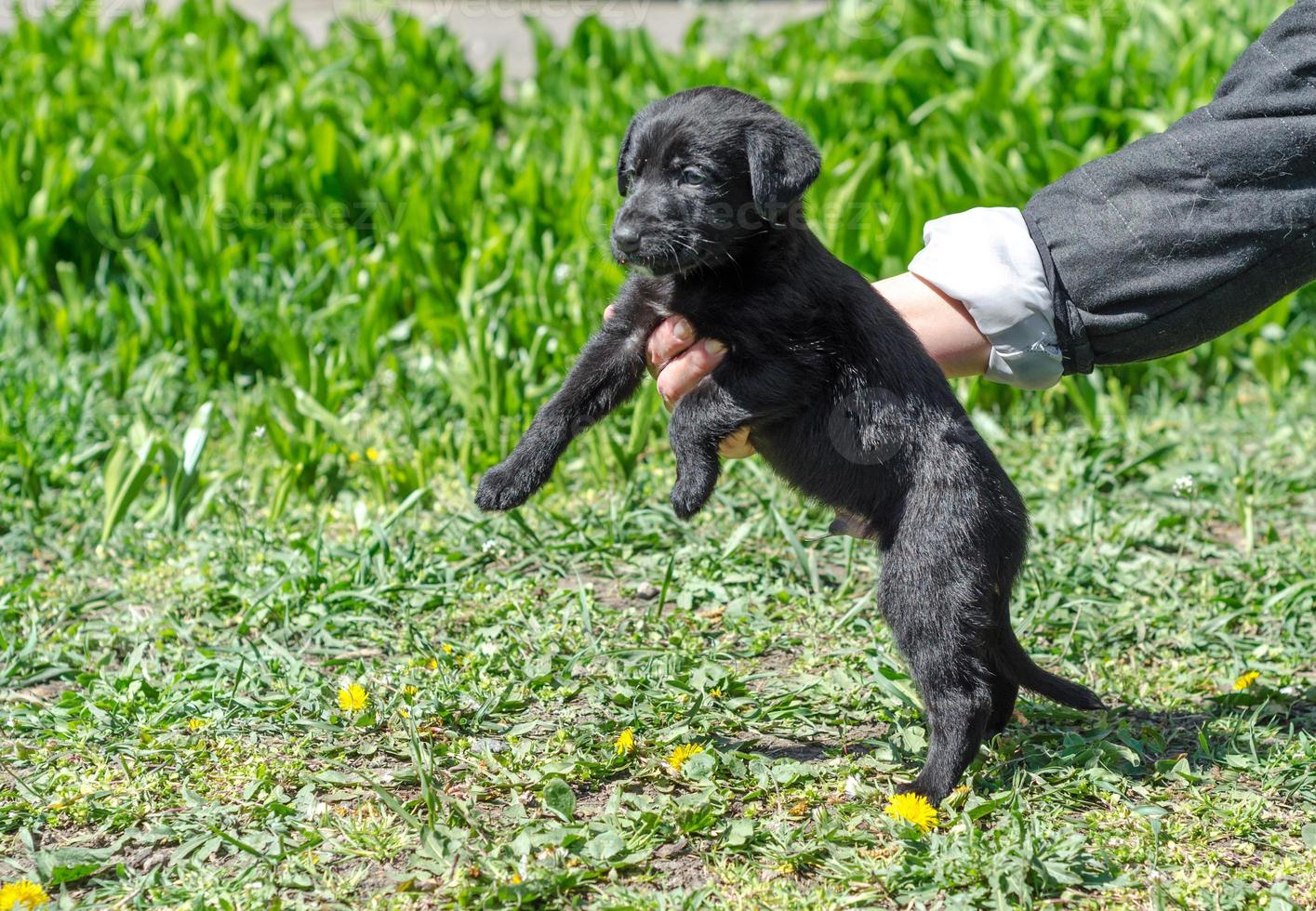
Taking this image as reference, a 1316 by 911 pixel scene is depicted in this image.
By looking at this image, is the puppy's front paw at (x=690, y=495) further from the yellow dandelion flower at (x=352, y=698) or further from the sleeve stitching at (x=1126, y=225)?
the sleeve stitching at (x=1126, y=225)

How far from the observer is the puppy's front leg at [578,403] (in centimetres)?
275

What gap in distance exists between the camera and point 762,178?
2.58 m

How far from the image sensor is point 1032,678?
285cm

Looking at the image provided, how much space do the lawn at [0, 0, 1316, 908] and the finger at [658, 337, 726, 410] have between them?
0.69 metres

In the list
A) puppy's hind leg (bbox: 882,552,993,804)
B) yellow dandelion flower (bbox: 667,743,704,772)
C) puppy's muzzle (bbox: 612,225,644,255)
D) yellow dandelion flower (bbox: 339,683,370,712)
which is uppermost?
puppy's muzzle (bbox: 612,225,644,255)

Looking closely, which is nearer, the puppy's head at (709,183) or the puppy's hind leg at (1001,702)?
the puppy's head at (709,183)

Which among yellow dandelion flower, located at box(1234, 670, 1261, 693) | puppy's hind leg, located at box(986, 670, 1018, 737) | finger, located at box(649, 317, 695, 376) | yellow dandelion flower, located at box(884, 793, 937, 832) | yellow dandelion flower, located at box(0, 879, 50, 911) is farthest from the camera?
yellow dandelion flower, located at box(1234, 670, 1261, 693)

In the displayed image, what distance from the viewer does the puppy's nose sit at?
2580 millimetres

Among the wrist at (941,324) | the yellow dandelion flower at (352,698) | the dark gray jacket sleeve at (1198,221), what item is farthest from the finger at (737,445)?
the yellow dandelion flower at (352,698)

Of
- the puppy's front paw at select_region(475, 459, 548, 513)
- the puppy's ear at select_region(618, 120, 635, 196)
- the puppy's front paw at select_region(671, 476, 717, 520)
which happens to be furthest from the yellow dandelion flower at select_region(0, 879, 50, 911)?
the puppy's ear at select_region(618, 120, 635, 196)

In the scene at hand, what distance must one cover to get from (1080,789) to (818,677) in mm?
682

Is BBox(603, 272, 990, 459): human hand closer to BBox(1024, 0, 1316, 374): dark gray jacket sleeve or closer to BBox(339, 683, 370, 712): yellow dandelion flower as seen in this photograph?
BBox(1024, 0, 1316, 374): dark gray jacket sleeve

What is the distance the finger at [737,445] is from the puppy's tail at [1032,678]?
0.67m

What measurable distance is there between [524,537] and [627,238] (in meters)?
1.41
